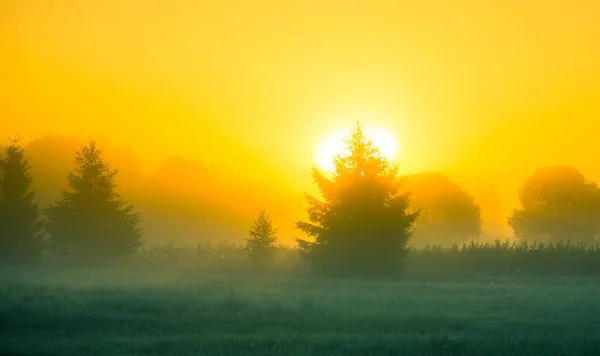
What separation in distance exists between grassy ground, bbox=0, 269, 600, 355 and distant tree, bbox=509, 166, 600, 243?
236ft

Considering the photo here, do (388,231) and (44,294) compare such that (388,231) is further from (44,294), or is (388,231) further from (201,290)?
(44,294)

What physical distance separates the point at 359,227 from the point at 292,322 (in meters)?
28.2

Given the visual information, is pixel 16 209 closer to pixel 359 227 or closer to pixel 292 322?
pixel 359 227

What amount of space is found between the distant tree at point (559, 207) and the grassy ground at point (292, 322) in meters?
71.8

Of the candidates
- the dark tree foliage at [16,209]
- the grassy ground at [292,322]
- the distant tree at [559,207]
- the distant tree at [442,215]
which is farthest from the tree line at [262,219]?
the distant tree at [442,215]

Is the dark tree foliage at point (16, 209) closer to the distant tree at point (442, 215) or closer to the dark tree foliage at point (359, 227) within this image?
the dark tree foliage at point (359, 227)

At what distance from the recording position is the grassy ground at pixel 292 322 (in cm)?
1961

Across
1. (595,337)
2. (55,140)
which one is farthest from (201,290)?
(55,140)

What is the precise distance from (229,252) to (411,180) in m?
73.2

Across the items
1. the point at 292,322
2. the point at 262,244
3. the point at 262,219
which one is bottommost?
the point at 292,322

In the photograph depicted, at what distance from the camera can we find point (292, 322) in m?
25.2

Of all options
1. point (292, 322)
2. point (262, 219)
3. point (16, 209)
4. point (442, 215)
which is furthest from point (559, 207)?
point (292, 322)

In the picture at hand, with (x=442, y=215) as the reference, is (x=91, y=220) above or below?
below

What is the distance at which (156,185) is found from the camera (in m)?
116
